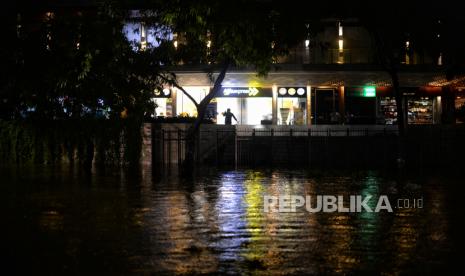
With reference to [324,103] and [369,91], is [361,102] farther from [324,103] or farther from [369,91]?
[324,103]

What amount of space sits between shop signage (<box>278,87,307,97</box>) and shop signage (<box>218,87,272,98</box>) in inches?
30.6

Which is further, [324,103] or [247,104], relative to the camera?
[324,103]

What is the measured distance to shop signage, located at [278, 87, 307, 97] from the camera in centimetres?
4200

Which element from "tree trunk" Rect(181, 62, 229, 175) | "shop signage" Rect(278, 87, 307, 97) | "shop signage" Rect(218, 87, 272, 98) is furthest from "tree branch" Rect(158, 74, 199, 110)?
"shop signage" Rect(278, 87, 307, 97)

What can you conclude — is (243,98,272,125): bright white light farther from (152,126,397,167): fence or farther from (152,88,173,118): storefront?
(152,126,397,167): fence

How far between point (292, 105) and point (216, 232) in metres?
32.0

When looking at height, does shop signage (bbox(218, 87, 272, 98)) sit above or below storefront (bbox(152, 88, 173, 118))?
above

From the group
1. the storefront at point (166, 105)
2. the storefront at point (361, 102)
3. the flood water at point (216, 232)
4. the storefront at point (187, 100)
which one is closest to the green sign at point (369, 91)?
the storefront at point (361, 102)

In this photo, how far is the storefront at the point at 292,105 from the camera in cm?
4197

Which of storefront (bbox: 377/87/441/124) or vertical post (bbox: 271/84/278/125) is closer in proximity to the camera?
vertical post (bbox: 271/84/278/125)

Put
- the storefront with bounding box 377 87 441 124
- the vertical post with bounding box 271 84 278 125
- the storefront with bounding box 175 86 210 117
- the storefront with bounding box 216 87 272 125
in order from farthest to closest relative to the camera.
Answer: the storefront with bounding box 377 87 441 124
the storefront with bounding box 175 86 210 117
the storefront with bounding box 216 87 272 125
the vertical post with bounding box 271 84 278 125

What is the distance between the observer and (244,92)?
41.8 metres

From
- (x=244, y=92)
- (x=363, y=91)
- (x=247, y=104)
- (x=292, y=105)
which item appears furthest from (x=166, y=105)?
(x=363, y=91)

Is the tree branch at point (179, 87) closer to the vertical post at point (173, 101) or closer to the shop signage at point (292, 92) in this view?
the vertical post at point (173, 101)
